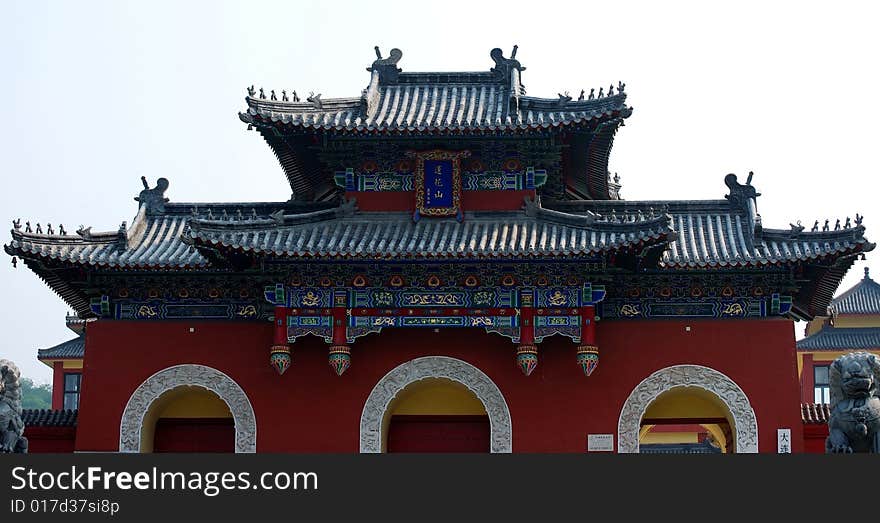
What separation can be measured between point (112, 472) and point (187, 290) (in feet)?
26.6

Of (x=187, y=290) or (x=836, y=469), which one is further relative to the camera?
(x=187, y=290)

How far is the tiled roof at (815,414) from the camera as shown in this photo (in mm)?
19281

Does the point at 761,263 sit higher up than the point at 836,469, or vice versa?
the point at 761,263

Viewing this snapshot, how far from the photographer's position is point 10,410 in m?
15.2

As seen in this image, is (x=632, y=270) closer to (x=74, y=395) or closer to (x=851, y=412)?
(x=851, y=412)

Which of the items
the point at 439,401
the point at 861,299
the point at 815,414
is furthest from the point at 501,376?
the point at 861,299

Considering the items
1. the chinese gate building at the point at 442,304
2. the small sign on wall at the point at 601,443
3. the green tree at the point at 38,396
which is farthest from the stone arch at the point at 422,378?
the green tree at the point at 38,396

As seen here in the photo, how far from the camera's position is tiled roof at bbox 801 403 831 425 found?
63.3 ft

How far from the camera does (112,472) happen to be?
1217 centimetres

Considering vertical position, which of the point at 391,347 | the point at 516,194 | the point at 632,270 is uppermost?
the point at 516,194

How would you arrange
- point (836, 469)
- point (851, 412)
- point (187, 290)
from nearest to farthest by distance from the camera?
point (836, 469)
point (851, 412)
point (187, 290)

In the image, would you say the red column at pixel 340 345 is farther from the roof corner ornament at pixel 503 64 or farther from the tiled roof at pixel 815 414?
the tiled roof at pixel 815 414

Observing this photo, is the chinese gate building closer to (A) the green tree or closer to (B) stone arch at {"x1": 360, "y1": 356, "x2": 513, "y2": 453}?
(B) stone arch at {"x1": 360, "y1": 356, "x2": 513, "y2": 453}

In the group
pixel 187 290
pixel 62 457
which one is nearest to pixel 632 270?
pixel 187 290
